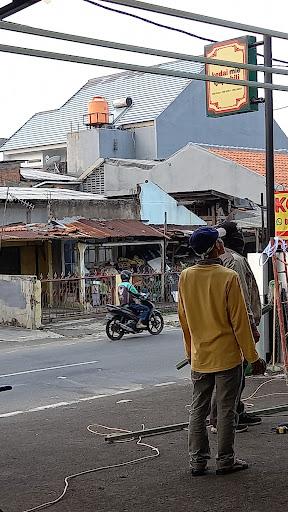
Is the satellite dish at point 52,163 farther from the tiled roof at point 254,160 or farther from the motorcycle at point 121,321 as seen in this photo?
the motorcycle at point 121,321

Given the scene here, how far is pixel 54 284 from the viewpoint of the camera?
77.0 feet

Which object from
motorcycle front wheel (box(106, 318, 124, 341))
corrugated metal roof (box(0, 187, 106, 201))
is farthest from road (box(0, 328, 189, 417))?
corrugated metal roof (box(0, 187, 106, 201))

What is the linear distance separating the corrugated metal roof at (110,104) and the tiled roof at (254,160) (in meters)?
6.05

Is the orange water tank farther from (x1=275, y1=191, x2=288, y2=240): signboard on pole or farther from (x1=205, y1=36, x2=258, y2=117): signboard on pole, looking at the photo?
(x1=275, y1=191, x2=288, y2=240): signboard on pole

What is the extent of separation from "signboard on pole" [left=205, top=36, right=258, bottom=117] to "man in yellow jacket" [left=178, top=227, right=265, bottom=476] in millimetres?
3055

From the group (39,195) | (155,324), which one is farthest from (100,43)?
(39,195)

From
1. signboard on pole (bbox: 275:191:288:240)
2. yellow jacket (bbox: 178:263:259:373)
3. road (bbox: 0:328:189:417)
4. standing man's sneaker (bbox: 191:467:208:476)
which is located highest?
signboard on pole (bbox: 275:191:288:240)

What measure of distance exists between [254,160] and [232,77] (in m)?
22.8

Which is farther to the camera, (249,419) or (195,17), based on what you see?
(249,419)

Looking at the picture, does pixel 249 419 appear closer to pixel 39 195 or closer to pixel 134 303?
pixel 134 303

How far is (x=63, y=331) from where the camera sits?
68.7 ft

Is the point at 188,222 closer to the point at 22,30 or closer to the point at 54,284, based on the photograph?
the point at 54,284

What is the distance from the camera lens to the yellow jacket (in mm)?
5578

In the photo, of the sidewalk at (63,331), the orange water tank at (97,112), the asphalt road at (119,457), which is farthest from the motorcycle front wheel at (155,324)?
the orange water tank at (97,112)
